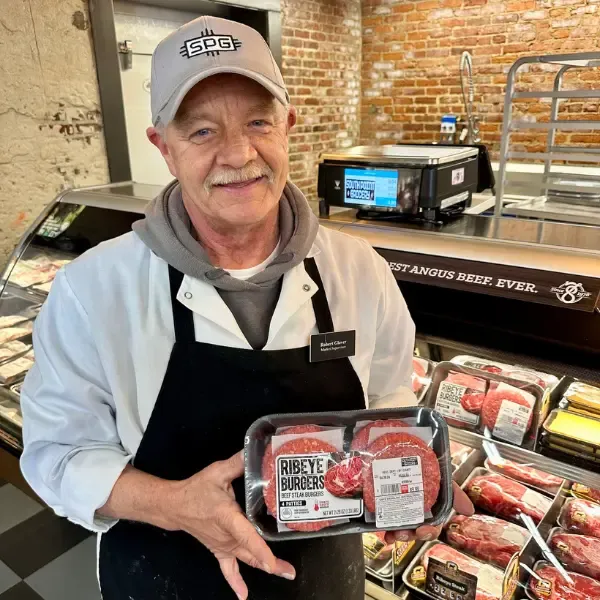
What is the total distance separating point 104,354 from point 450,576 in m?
1.22

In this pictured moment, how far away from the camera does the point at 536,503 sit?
1.86 metres

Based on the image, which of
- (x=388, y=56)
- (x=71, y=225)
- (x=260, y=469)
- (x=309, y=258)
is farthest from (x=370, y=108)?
(x=260, y=469)

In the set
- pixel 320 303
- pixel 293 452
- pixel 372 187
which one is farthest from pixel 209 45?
pixel 372 187

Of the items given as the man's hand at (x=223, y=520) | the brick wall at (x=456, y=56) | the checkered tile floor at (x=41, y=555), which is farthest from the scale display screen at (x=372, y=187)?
the brick wall at (x=456, y=56)

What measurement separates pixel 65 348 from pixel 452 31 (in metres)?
5.42

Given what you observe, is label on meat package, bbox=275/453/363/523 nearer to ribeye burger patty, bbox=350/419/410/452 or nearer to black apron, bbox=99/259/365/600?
ribeye burger patty, bbox=350/419/410/452

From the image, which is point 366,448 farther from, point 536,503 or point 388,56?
point 388,56

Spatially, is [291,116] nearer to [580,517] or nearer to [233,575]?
[233,575]

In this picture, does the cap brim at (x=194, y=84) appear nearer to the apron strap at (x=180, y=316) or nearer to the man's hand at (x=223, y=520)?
the apron strap at (x=180, y=316)

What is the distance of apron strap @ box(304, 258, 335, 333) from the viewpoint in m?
1.24

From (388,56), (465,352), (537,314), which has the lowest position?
(465,352)

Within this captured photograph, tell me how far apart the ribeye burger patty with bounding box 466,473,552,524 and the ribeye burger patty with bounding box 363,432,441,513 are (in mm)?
934

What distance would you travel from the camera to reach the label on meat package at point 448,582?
161 centimetres

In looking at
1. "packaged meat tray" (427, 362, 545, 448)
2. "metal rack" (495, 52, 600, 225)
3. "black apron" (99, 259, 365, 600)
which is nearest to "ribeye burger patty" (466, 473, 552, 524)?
"packaged meat tray" (427, 362, 545, 448)
